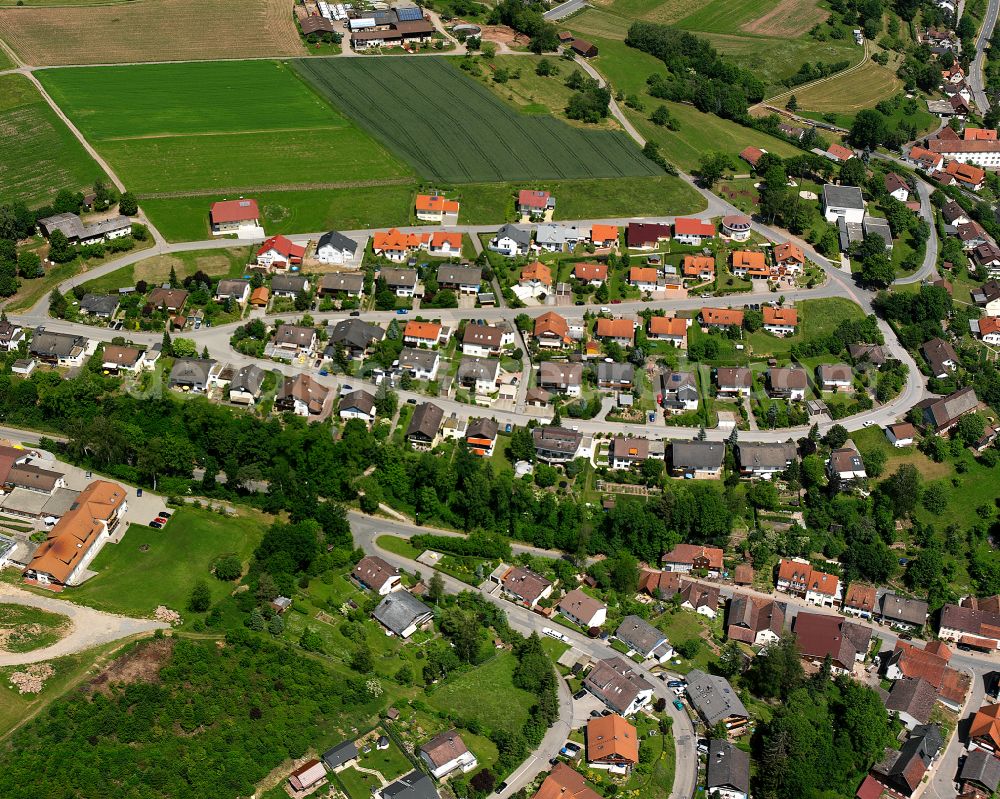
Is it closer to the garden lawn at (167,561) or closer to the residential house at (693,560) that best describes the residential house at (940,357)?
the residential house at (693,560)

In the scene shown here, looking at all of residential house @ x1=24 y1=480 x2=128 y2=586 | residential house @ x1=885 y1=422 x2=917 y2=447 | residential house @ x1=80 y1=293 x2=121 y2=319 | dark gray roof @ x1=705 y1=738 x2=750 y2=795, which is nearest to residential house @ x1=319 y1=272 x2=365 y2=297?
residential house @ x1=80 y1=293 x2=121 y2=319

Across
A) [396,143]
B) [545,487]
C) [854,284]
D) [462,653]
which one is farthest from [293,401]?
[854,284]

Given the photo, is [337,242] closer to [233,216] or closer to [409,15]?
[233,216]

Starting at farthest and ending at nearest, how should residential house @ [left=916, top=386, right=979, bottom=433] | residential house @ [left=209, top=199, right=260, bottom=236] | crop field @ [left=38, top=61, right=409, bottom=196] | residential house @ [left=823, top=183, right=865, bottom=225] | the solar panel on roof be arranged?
the solar panel on roof
residential house @ [left=823, top=183, right=865, bottom=225]
crop field @ [left=38, top=61, right=409, bottom=196]
residential house @ [left=209, top=199, right=260, bottom=236]
residential house @ [left=916, top=386, right=979, bottom=433]

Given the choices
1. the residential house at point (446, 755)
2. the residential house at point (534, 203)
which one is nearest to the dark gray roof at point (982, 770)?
the residential house at point (446, 755)

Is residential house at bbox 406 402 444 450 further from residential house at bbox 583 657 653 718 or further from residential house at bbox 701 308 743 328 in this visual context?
residential house at bbox 701 308 743 328

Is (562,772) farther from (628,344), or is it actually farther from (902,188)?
(902,188)
